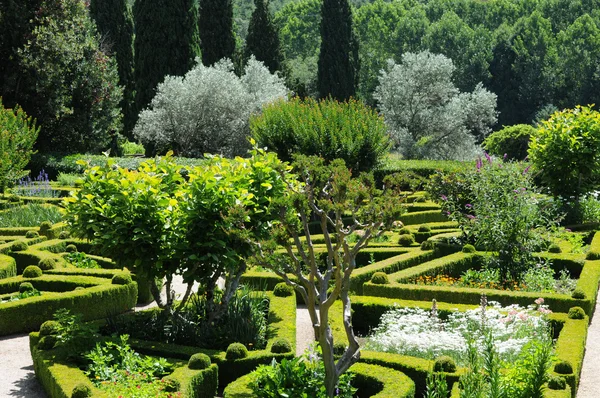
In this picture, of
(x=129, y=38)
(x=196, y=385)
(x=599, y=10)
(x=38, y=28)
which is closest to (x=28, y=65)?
(x=38, y=28)

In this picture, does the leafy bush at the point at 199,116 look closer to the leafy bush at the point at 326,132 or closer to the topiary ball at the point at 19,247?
the leafy bush at the point at 326,132

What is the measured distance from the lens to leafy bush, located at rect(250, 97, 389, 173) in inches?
736

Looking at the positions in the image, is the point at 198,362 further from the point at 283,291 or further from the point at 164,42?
the point at 164,42

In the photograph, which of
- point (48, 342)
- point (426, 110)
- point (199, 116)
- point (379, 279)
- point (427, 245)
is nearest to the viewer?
point (48, 342)

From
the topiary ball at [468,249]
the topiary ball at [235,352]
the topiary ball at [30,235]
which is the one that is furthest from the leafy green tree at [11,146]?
the topiary ball at [235,352]

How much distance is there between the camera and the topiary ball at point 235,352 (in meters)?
8.84

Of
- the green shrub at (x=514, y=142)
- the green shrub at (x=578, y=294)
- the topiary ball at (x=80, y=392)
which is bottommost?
the topiary ball at (x=80, y=392)

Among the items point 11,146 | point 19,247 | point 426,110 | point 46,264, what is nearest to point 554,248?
A: point 46,264

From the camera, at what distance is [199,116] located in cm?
2828

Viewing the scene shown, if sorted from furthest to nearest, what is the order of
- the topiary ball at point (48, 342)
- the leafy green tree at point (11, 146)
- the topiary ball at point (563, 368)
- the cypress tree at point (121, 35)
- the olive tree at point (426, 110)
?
1. the cypress tree at point (121, 35)
2. the olive tree at point (426, 110)
3. the leafy green tree at point (11, 146)
4. the topiary ball at point (48, 342)
5. the topiary ball at point (563, 368)

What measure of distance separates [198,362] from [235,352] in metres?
0.57

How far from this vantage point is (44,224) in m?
15.2

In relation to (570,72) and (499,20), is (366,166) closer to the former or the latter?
(570,72)

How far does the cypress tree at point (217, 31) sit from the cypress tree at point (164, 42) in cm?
501
